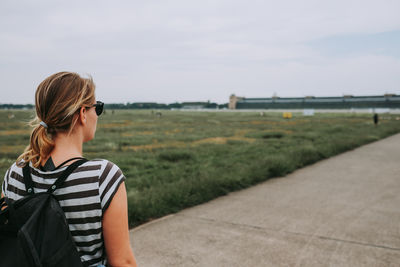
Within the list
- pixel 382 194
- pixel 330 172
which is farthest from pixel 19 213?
pixel 330 172

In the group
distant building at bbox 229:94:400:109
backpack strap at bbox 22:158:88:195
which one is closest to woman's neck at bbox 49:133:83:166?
backpack strap at bbox 22:158:88:195

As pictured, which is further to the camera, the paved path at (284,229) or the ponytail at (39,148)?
the paved path at (284,229)

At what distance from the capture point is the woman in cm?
142

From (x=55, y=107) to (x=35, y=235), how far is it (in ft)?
1.73

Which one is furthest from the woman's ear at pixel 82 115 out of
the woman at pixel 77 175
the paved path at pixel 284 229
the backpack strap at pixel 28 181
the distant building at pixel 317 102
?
the distant building at pixel 317 102

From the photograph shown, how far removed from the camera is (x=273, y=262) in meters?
3.33

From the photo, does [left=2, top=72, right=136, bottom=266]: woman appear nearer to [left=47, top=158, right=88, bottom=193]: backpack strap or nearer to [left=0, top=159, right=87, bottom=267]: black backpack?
[left=47, top=158, right=88, bottom=193]: backpack strap

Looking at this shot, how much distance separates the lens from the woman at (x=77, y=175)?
1.42 m

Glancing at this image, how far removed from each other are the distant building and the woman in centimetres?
10658

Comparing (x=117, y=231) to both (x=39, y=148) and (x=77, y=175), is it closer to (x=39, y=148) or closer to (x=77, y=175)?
(x=77, y=175)

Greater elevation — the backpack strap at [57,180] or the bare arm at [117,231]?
the backpack strap at [57,180]

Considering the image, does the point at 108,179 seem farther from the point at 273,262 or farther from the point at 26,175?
the point at 273,262

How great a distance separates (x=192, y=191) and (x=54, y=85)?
4483 millimetres

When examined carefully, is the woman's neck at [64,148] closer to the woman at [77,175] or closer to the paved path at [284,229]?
the woman at [77,175]
